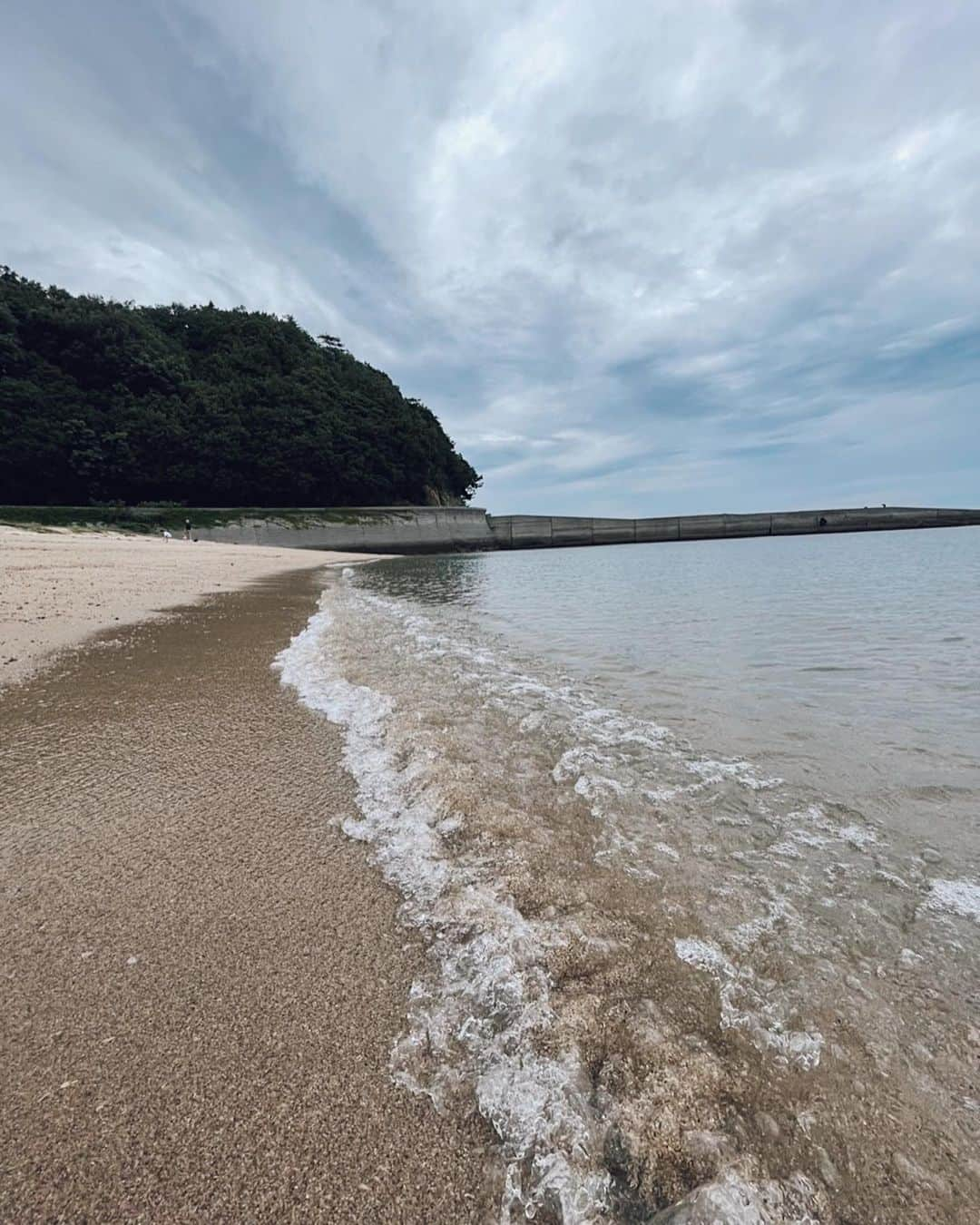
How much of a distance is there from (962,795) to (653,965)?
2486 mm

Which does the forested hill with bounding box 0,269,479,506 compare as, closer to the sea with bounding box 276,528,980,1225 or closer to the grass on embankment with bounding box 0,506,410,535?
the grass on embankment with bounding box 0,506,410,535

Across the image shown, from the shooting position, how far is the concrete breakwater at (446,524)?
39875 mm

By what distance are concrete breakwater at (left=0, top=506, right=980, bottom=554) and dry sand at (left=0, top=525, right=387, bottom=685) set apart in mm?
18689

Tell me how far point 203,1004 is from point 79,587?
11.6 m

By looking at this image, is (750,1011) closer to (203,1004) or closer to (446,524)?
(203,1004)

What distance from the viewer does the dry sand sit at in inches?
228

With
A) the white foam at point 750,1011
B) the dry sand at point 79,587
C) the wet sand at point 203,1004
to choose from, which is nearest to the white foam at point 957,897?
the white foam at point 750,1011

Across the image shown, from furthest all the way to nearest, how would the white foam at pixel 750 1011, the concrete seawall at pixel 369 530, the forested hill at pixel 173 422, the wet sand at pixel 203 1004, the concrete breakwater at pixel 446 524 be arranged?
the concrete seawall at pixel 369 530
the forested hill at pixel 173 422
the concrete breakwater at pixel 446 524
the white foam at pixel 750 1011
the wet sand at pixel 203 1004

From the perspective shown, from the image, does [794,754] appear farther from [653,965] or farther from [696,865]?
[653,965]

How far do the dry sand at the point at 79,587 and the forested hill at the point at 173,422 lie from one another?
26.7 metres

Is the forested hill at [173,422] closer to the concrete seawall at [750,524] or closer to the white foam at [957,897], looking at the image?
the concrete seawall at [750,524]

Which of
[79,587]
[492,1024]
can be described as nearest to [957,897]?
[492,1024]

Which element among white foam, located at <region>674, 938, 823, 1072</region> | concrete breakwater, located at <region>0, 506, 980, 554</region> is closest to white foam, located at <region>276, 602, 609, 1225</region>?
white foam, located at <region>674, 938, 823, 1072</region>

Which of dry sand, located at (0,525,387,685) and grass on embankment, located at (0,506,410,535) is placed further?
grass on embankment, located at (0,506,410,535)
